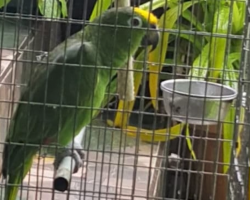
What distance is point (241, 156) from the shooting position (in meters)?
1.34

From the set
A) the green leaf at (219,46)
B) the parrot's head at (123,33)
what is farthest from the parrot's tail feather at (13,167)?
the green leaf at (219,46)

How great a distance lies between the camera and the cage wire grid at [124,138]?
4.04 ft

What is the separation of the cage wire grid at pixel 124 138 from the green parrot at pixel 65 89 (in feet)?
0.10

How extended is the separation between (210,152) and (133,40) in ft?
2.69

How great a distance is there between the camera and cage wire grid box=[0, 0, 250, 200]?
123 centimetres

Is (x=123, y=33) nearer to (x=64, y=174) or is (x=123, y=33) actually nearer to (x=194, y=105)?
(x=194, y=105)

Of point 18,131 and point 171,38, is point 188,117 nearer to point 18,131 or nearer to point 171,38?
point 18,131

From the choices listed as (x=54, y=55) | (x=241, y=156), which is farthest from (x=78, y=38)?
(x=241, y=156)

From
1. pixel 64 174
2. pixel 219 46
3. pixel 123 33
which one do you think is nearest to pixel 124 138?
pixel 219 46

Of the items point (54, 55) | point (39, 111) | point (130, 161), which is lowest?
point (130, 161)

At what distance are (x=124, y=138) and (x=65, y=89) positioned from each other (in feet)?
2.16

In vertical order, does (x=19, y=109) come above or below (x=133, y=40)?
below

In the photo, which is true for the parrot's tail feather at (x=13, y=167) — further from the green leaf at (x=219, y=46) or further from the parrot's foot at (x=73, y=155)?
the green leaf at (x=219, y=46)

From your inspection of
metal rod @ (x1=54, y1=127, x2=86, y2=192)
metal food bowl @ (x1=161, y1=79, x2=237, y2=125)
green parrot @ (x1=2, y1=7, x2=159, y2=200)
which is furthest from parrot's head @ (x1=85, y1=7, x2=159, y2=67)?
metal rod @ (x1=54, y1=127, x2=86, y2=192)
